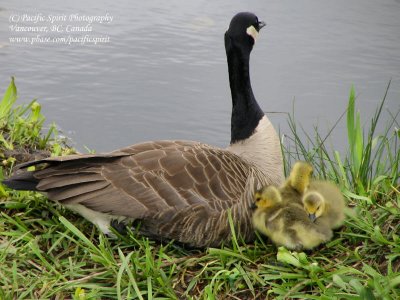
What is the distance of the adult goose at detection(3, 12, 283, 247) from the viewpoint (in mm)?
3295

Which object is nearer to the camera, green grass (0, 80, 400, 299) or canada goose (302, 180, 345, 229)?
green grass (0, 80, 400, 299)

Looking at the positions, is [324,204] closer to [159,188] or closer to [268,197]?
[268,197]

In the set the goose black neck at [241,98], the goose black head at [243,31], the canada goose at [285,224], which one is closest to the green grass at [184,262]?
the canada goose at [285,224]

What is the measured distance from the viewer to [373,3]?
10.4 meters

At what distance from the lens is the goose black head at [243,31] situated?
157 inches

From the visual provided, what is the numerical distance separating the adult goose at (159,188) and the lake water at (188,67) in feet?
8.45

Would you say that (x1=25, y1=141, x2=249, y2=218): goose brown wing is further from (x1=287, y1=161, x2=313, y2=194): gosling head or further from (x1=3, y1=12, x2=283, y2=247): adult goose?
(x1=287, y1=161, x2=313, y2=194): gosling head

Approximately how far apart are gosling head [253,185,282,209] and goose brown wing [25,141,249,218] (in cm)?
17

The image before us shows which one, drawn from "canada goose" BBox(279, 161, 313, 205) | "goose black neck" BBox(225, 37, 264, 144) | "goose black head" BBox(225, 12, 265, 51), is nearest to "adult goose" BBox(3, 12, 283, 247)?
"canada goose" BBox(279, 161, 313, 205)

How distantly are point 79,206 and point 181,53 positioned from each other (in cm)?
514

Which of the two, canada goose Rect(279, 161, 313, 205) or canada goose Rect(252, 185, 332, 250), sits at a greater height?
canada goose Rect(279, 161, 313, 205)

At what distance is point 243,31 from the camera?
402 cm

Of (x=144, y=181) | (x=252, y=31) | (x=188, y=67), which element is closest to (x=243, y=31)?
(x=252, y=31)

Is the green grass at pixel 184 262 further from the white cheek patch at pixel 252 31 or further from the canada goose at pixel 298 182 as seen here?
the white cheek patch at pixel 252 31
